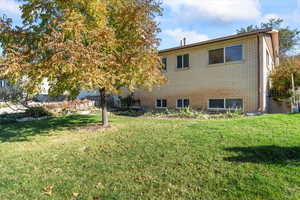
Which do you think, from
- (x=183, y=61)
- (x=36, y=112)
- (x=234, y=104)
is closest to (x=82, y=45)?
(x=36, y=112)

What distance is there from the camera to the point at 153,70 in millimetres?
7773

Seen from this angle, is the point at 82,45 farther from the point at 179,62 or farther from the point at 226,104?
the point at 179,62

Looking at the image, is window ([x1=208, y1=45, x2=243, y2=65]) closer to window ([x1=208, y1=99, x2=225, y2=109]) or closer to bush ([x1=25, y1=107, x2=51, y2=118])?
window ([x1=208, y1=99, x2=225, y2=109])

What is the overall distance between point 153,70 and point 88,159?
425 cm

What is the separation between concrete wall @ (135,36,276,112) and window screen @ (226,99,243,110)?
0.78 feet

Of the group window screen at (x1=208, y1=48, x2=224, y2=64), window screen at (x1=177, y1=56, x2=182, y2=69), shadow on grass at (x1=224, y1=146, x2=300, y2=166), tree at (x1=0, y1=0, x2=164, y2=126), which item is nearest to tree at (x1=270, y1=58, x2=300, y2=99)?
window screen at (x1=208, y1=48, x2=224, y2=64)

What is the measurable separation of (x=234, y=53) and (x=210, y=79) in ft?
6.40

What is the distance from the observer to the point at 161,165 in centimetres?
411

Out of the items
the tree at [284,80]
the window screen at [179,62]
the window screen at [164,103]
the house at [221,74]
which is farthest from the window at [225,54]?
the window screen at [164,103]

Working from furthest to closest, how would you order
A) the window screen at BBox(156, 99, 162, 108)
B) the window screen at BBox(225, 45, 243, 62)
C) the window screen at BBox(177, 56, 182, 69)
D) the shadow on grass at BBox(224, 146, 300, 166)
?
1. the window screen at BBox(156, 99, 162, 108)
2. the window screen at BBox(177, 56, 182, 69)
3. the window screen at BBox(225, 45, 243, 62)
4. the shadow on grass at BBox(224, 146, 300, 166)

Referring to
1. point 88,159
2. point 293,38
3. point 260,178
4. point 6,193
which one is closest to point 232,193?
point 260,178

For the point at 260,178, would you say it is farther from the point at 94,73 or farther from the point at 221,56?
the point at 221,56

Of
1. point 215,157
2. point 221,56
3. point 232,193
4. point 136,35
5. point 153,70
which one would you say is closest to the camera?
point 232,193

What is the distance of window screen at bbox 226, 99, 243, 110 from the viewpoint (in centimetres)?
1106
